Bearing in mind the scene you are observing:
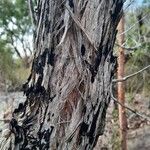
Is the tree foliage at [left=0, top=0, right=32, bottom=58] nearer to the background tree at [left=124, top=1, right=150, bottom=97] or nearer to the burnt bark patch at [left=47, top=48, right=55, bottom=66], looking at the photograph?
the background tree at [left=124, top=1, right=150, bottom=97]

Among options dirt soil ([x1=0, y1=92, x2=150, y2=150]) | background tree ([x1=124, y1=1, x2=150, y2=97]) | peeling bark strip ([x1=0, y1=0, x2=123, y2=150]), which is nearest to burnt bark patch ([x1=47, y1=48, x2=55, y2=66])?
peeling bark strip ([x1=0, y1=0, x2=123, y2=150])

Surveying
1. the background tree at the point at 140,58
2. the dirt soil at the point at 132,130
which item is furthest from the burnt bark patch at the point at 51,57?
the background tree at the point at 140,58

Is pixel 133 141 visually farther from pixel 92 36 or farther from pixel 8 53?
pixel 92 36

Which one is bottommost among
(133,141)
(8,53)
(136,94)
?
(133,141)

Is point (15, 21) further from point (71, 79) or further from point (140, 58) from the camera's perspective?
point (71, 79)

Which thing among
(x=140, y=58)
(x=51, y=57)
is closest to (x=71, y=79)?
(x=51, y=57)

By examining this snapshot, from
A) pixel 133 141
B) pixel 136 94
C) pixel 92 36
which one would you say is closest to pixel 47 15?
pixel 92 36

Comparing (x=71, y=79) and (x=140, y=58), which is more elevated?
(x=140, y=58)

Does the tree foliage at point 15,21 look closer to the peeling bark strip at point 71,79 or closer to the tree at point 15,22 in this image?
the tree at point 15,22
